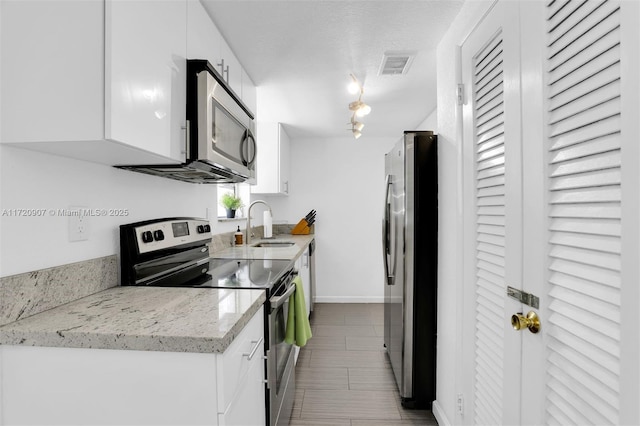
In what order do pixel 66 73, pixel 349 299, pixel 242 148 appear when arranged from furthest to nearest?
1. pixel 349 299
2. pixel 242 148
3. pixel 66 73

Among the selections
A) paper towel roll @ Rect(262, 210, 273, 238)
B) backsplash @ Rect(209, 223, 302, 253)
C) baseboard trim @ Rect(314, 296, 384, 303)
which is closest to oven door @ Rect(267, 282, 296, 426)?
backsplash @ Rect(209, 223, 302, 253)

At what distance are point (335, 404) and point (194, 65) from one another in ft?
6.96

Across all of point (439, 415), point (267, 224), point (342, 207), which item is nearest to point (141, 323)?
point (439, 415)

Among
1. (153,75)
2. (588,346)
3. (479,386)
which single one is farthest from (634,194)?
(153,75)

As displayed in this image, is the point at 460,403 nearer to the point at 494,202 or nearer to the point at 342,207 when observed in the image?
the point at 494,202

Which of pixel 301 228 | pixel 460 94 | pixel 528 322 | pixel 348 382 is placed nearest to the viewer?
pixel 528 322

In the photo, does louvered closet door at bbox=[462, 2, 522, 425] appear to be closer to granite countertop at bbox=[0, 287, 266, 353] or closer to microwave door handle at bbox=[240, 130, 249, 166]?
granite countertop at bbox=[0, 287, 266, 353]

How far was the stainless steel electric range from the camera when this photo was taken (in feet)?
4.66

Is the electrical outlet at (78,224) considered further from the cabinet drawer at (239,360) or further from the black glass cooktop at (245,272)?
the cabinet drawer at (239,360)

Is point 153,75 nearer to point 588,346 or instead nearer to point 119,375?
point 119,375

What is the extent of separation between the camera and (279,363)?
66.8 inches

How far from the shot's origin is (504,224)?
1.23 meters

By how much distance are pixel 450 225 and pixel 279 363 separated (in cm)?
111

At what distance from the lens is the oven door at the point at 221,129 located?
1.47 m
